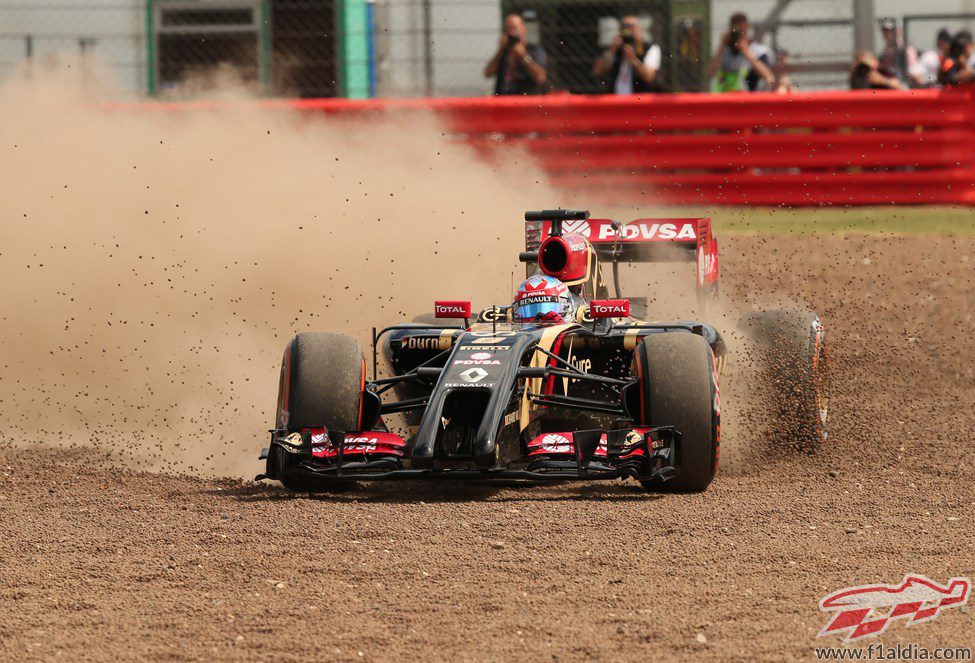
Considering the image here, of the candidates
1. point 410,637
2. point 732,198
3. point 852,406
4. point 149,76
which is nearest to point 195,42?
point 149,76

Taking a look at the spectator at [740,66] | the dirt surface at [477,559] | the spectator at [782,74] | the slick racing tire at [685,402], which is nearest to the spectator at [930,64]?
the spectator at [782,74]

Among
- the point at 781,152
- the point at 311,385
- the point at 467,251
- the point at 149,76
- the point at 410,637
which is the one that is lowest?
the point at 410,637

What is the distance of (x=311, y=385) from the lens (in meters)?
7.91

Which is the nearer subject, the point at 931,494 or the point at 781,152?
the point at 931,494

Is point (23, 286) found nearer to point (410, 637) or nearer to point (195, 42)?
point (410, 637)

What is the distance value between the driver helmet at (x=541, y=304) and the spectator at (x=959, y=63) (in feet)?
32.2

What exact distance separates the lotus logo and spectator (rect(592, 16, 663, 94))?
1000 centimetres

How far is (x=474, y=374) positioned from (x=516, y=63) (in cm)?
1006

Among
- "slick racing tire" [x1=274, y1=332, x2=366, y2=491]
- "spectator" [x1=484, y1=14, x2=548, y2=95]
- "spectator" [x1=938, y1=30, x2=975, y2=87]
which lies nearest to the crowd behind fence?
"spectator" [x1=484, y1=14, x2=548, y2=95]

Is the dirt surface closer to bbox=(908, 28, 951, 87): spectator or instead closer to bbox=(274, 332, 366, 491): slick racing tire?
bbox=(274, 332, 366, 491): slick racing tire

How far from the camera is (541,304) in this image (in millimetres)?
8742

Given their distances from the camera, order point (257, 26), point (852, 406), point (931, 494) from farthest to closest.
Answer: point (257, 26)
point (852, 406)
point (931, 494)

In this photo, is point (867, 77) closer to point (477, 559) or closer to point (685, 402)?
point (685, 402)

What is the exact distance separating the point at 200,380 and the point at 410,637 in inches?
228
